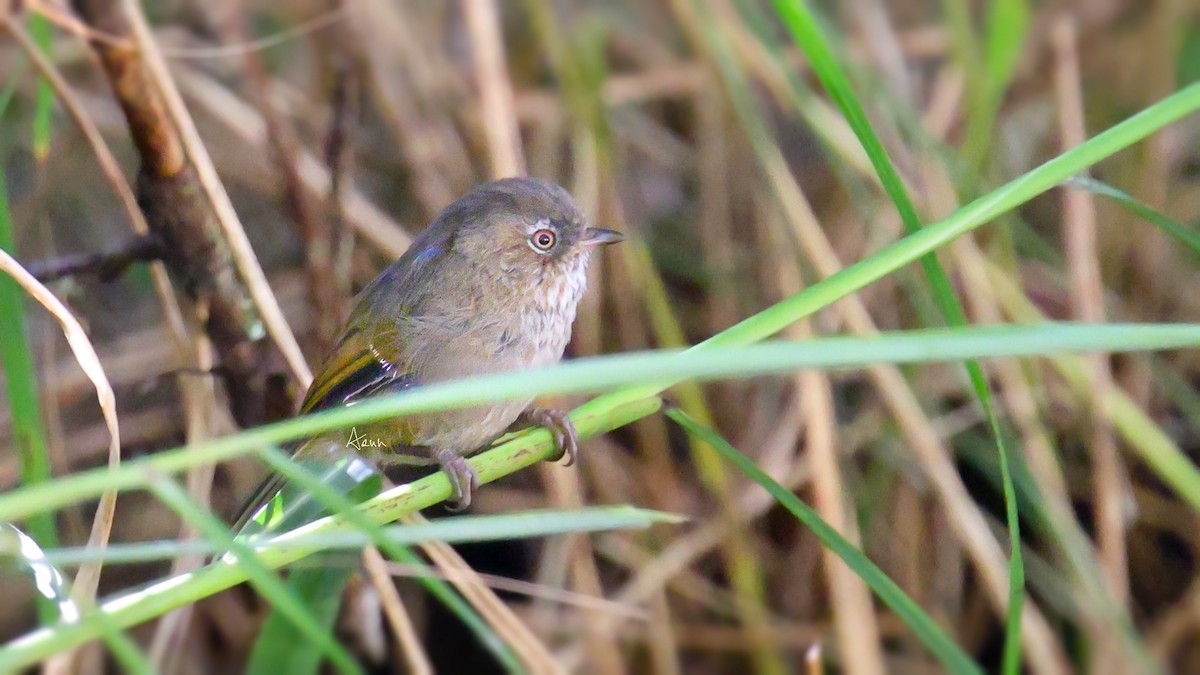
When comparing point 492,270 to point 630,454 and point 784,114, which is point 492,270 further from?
point 784,114

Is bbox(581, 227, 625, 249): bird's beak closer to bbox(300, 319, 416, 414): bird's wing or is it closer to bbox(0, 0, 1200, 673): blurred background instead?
bbox(300, 319, 416, 414): bird's wing

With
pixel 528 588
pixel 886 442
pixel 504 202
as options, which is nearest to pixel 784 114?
pixel 886 442

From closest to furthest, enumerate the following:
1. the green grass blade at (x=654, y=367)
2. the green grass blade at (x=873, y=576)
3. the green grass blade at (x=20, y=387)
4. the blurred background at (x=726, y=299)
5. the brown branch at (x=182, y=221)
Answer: the green grass blade at (x=654, y=367)
the green grass blade at (x=873, y=576)
the green grass blade at (x=20, y=387)
the brown branch at (x=182, y=221)
the blurred background at (x=726, y=299)

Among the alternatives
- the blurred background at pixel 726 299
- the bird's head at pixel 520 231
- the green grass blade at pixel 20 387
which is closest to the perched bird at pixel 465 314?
the bird's head at pixel 520 231

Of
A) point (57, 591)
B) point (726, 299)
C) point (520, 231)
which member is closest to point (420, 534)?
point (57, 591)

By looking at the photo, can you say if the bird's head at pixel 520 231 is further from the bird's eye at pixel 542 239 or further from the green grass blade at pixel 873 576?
the green grass blade at pixel 873 576

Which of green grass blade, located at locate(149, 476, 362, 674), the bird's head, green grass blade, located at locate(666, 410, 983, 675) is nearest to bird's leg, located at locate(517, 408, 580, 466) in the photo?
the bird's head

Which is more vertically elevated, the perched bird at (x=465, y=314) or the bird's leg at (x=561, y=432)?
the perched bird at (x=465, y=314)
